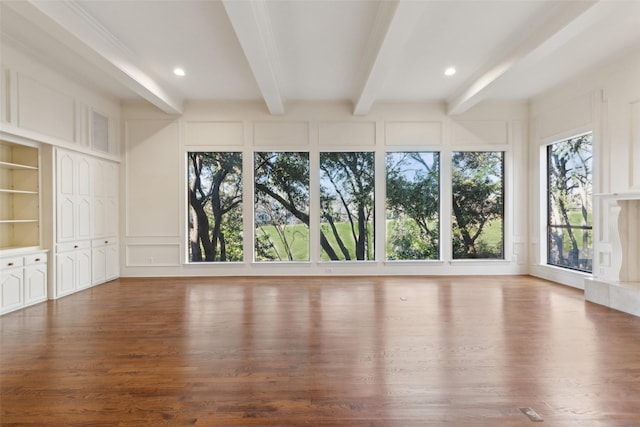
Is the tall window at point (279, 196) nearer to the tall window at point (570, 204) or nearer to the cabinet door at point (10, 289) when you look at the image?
the cabinet door at point (10, 289)

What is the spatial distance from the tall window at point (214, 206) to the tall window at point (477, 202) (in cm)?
440

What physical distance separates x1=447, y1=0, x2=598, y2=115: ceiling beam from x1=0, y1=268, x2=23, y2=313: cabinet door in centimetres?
710

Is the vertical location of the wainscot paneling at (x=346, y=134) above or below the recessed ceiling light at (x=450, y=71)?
below

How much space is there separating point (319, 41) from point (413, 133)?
2.99 metres

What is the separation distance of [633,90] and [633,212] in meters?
1.64

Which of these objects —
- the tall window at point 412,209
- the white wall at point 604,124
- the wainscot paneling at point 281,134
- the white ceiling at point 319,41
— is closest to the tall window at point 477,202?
the tall window at point 412,209

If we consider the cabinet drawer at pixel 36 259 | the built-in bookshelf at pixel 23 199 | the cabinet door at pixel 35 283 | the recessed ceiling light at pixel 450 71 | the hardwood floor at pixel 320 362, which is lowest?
the hardwood floor at pixel 320 362

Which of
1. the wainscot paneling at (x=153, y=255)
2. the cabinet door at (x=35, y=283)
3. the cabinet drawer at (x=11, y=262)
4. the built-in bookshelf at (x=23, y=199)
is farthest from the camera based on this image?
the wainscot paneling at (x=153, y=255)

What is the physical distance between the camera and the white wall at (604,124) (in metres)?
4.11

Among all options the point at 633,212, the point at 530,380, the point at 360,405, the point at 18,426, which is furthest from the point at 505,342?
the point at 18,426

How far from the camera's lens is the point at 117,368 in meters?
2.42

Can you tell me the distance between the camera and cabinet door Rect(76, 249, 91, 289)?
492cm

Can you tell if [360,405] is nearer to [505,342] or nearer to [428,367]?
[428,367]

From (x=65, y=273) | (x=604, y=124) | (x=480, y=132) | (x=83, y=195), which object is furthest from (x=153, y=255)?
(x=604, y=124)
